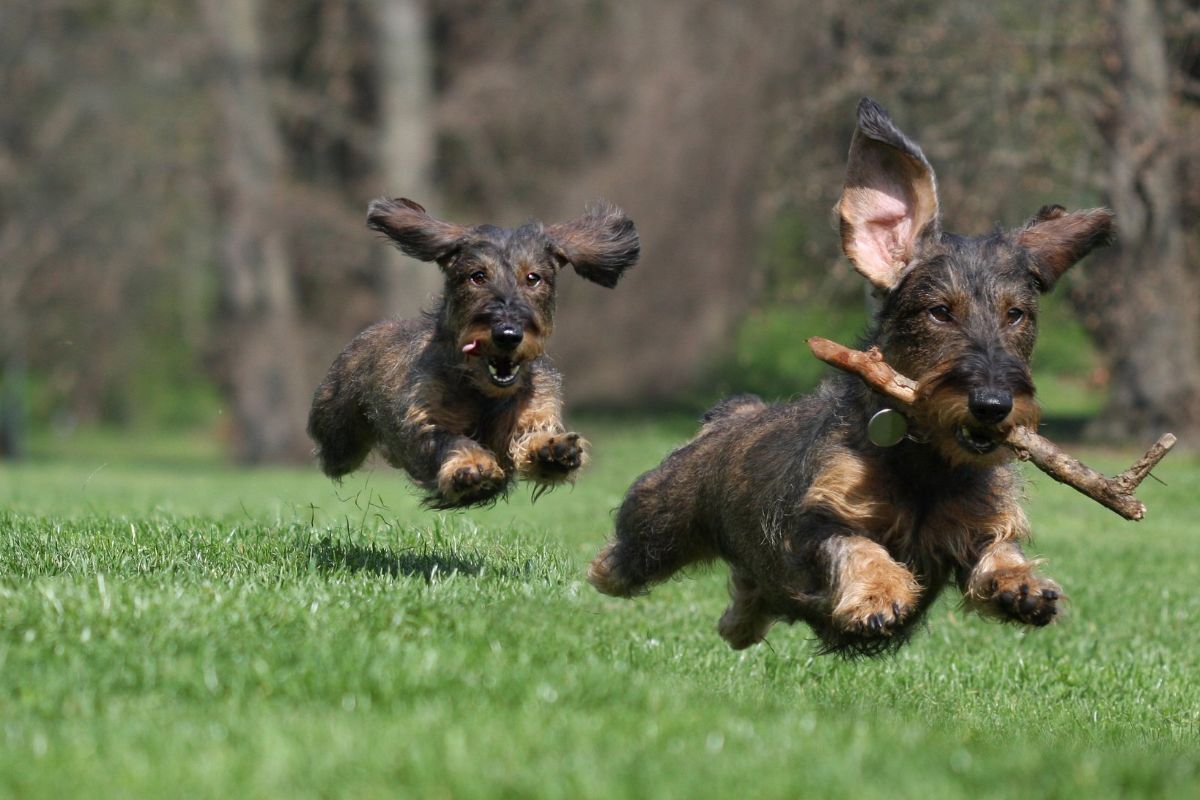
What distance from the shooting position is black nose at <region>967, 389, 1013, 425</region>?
6.27m

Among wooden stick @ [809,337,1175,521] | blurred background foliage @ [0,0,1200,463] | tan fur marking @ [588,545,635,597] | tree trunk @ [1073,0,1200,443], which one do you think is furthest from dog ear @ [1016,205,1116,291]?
tree trunk @ [1073,0,1200,443]

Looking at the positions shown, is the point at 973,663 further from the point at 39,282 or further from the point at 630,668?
the point at 39,282

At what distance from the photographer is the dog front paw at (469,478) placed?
7.71 meters

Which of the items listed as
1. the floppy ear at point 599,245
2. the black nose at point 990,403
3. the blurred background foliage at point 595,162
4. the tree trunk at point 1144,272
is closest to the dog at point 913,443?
the black nose at point 990,403

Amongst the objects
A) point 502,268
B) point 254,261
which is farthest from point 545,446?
point 254,261

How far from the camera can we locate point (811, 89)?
25.5 metres

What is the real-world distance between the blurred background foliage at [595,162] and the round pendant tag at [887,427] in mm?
16156

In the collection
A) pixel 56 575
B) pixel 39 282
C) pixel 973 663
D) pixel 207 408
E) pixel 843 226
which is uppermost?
pixel 843 226

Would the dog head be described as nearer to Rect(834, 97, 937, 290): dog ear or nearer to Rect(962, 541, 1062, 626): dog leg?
Rect(834, 97, 937, 290): dog ear

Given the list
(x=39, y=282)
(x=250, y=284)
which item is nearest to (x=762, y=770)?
(x=250, y=284)

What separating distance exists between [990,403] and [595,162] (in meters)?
27.6

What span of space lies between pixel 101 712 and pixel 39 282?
118ft

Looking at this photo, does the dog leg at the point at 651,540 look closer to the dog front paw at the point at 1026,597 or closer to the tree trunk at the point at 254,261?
the dog front paw at the point at 1026,597

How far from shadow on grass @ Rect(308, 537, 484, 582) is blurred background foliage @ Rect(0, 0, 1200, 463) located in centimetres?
1542
